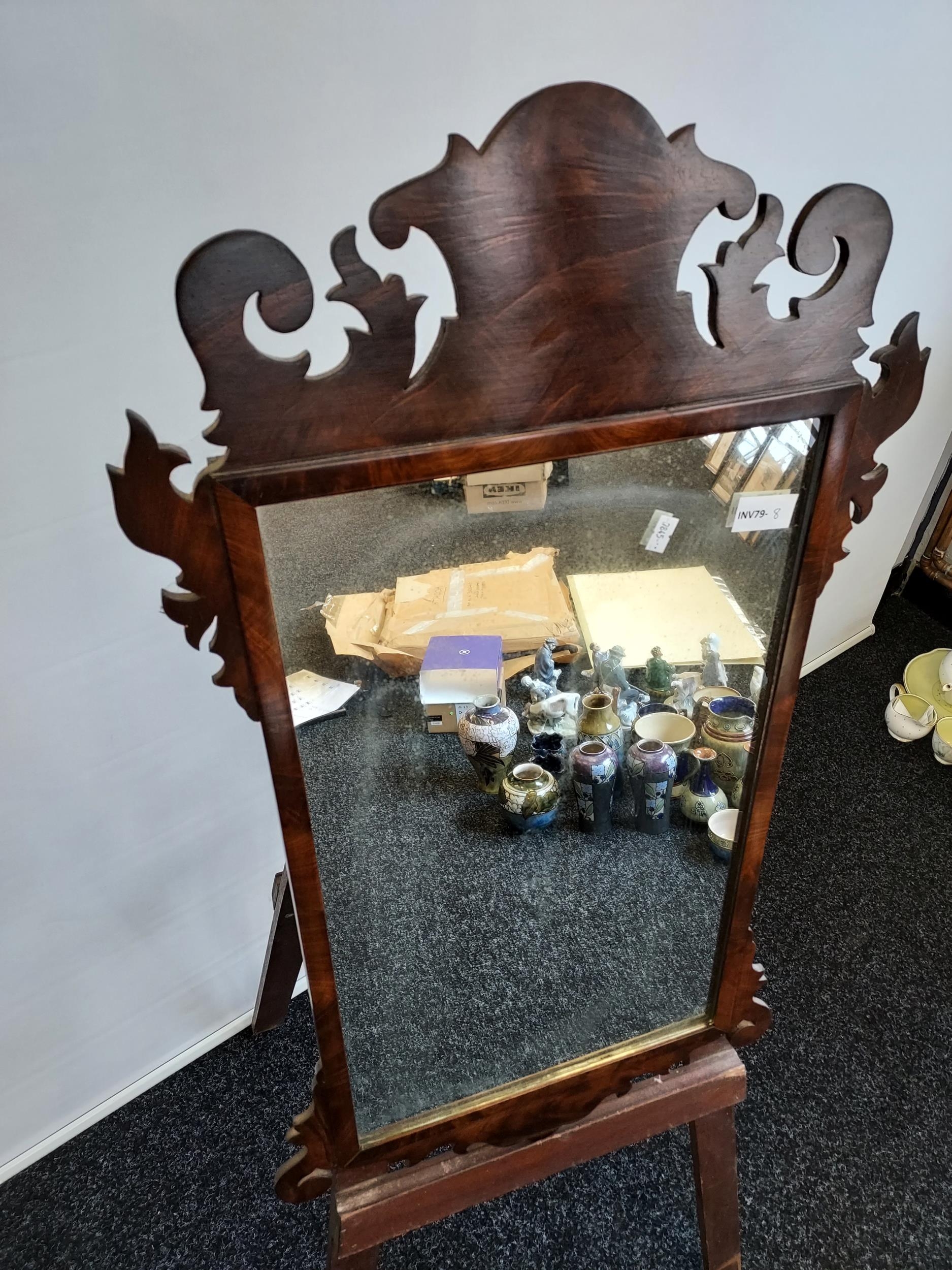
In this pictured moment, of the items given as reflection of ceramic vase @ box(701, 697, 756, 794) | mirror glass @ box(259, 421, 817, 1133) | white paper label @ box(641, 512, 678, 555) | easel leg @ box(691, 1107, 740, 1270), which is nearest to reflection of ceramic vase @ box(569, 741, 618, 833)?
mirror glass @ box(259, 421, 817, 1133)

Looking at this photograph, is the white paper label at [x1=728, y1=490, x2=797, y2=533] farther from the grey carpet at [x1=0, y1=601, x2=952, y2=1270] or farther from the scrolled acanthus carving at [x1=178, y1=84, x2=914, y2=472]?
the grey carpet at [x1=0, y1=601, x2=952, y2=1270]

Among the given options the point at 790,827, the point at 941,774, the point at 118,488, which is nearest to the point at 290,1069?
the point at 790,827

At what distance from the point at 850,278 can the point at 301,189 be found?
0.55 m

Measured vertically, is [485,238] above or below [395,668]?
Result: above

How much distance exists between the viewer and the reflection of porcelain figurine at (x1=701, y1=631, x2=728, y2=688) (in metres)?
0.81

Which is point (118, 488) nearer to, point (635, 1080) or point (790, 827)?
point (635, 1080)

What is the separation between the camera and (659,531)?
0.76 m

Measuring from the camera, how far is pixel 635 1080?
890 millimetres

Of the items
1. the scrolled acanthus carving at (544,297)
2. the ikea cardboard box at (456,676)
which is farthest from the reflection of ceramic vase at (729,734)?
the scrolled acanthus carving at (544,297)

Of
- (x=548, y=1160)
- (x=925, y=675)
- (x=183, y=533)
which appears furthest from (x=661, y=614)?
(x=925, y=675)

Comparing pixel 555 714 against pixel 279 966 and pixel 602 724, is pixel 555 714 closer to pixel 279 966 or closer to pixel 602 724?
pixel 602 724

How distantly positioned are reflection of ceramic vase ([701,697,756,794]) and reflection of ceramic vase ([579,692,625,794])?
0.09m

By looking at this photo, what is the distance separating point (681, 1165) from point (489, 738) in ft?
2.77

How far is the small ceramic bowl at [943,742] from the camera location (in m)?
1.89
